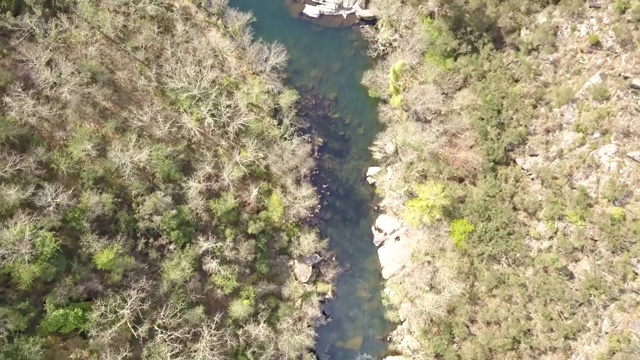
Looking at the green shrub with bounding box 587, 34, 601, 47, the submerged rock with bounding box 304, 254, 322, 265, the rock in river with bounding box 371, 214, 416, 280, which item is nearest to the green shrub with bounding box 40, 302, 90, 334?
the submerged rock with bounding box 304, 254, 322, 265

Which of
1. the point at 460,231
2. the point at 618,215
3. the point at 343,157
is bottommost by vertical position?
the point at 343,157

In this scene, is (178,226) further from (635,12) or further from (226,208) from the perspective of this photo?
(635,12)

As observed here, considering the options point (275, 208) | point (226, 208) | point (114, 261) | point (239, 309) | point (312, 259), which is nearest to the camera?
point (114, 261)

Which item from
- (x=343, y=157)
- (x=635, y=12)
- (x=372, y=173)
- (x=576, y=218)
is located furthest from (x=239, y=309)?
(x=635, y=12)

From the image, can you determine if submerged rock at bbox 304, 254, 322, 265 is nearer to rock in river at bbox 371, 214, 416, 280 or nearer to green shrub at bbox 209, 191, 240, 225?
rock in river at bbox 371, 214, 416, 280

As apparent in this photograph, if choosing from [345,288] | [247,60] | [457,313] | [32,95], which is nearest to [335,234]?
[345,288]

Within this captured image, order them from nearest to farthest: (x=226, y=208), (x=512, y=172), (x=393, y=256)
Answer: (x=226, y=208) → (x=512, y=172) → (x=393, y=256)

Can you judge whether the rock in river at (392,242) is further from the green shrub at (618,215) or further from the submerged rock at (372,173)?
the green shrub at (618,215)

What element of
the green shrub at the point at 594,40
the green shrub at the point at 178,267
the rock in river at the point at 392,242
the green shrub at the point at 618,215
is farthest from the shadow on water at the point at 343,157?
the green shrub at the point at 618,215
